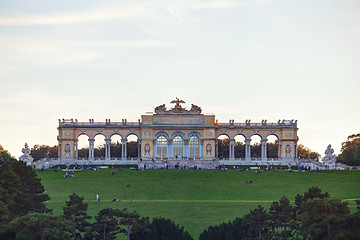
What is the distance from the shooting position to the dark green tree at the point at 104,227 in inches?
1781

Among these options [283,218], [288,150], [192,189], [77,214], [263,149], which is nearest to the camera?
[283,218]

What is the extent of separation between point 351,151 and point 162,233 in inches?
2613

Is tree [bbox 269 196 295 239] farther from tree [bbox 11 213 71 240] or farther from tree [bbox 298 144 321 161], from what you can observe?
tree [bbox 298 144 321 161]

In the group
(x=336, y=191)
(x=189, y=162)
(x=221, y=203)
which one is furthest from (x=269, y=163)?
(x=221, y=203)

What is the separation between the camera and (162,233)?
45438 millimetres

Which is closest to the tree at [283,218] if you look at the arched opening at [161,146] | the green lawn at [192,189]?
the green lawn at [192,189]

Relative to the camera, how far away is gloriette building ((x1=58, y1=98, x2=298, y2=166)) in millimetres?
99562

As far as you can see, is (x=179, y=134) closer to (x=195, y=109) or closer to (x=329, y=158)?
(x=195, y=109)

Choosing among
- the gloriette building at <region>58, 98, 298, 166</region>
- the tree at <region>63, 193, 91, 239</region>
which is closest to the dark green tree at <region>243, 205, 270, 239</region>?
the tree at <region>63, 193, 91, 239</region>

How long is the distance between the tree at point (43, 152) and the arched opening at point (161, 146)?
27453 millimetres

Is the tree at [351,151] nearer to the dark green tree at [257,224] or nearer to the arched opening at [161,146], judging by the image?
the arched opening at [161,146]

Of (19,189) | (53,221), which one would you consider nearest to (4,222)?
(53,221)

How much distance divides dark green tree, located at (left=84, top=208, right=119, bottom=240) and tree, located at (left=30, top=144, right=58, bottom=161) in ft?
249

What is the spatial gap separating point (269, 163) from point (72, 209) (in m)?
55.5
